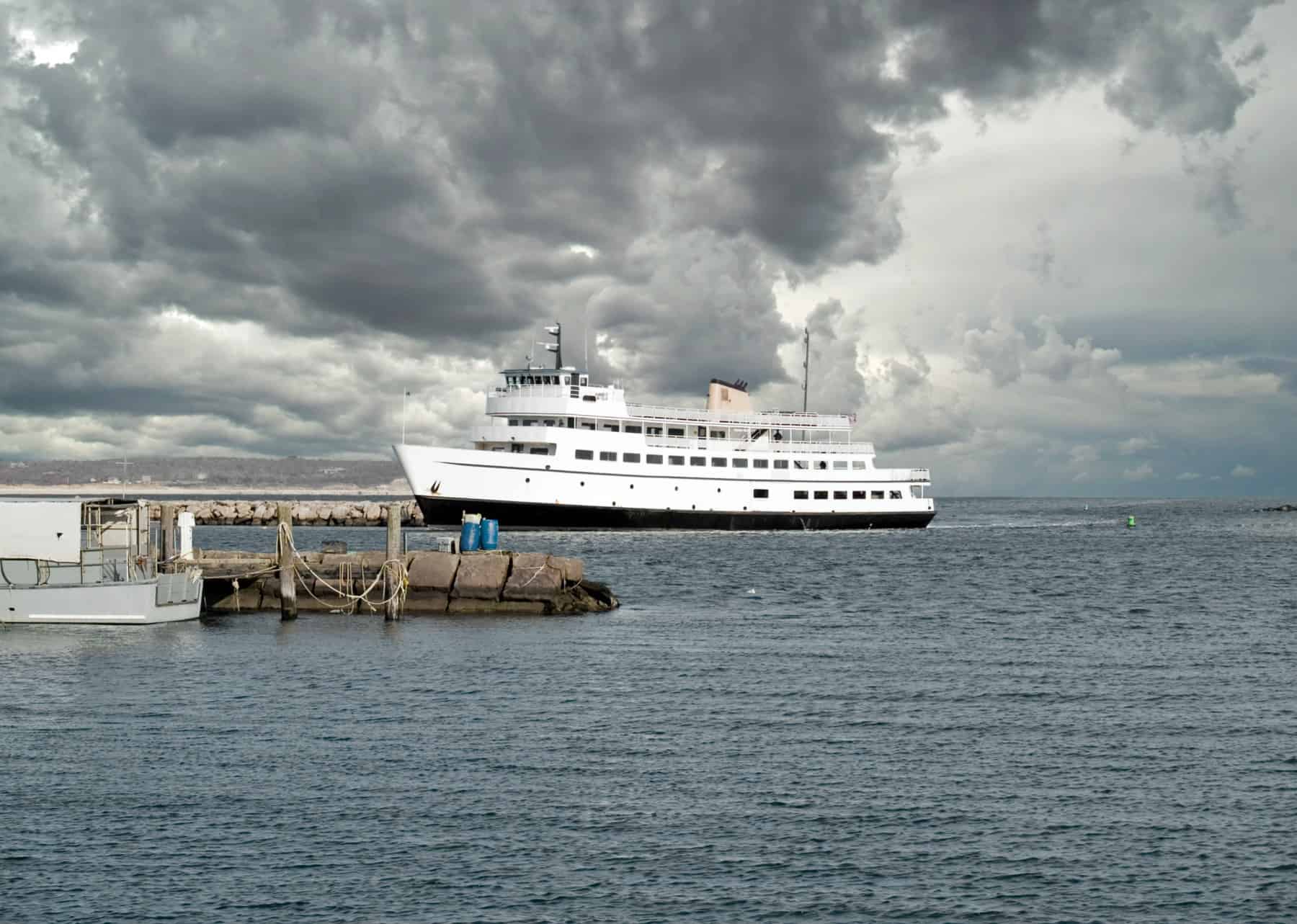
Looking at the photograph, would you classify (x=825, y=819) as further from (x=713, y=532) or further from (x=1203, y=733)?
(x=713, y=532)

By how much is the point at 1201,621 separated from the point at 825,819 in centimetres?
2223

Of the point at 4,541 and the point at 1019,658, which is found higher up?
the point at 4,541

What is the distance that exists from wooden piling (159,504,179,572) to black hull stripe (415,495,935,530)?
31741 millimetres

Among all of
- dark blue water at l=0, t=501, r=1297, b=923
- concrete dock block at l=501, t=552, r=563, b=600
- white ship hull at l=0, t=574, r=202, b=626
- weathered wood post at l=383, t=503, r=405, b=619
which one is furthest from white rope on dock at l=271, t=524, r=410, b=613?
white ship hull at l=0, t=574, r=202, b=626

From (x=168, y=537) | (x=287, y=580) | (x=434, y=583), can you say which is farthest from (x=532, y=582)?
(x=168, y=537)

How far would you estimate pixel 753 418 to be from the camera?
73938 mm

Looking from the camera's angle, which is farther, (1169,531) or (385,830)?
(1169,531)

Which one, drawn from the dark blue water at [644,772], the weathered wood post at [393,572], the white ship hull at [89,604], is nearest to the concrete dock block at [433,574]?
the weathered wood post at [393,572]

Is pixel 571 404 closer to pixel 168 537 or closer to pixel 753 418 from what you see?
pixel 753 418

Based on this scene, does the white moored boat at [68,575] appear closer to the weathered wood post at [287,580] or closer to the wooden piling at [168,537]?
the wooden piling at [168,537]

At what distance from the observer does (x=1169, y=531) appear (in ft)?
302

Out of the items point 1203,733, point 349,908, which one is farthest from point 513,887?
point 1203,733

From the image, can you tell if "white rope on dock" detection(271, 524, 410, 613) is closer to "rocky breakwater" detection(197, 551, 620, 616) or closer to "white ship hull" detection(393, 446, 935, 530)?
"rocky breakwater" detection(197, 551, 620, 616)

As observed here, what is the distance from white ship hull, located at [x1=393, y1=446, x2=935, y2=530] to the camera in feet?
208
